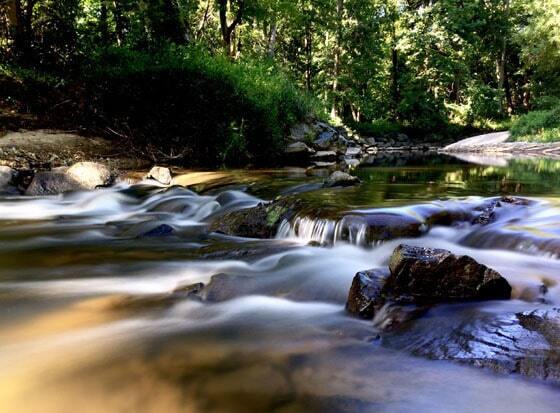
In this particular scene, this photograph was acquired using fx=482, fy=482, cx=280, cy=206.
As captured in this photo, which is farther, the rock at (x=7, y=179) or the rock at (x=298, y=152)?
the rock at (x=298, y=152)

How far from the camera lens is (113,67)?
13766mm

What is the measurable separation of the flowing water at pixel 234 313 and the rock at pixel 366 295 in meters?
0.11

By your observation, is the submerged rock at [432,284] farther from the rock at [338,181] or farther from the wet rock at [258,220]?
the rock at [338,181]

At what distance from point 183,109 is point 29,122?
4.07 m

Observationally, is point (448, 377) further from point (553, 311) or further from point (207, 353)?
point (207, 353)

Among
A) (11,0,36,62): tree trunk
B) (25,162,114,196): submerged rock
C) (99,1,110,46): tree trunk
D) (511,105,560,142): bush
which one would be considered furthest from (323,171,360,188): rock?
(511,105,560,142): bush

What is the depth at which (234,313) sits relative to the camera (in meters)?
4.29

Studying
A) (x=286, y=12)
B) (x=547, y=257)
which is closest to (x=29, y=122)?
(x=286, y=12)

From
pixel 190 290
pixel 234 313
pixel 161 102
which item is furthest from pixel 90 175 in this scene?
pixel 234 313

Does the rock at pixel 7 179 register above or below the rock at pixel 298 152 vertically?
below

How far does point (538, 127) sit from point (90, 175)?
2185 cm

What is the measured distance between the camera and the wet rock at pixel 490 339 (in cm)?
288

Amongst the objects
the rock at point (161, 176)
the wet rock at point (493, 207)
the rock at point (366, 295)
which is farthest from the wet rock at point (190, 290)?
the rock at point (161, 176)

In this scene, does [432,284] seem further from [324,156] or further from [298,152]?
[324,156]
